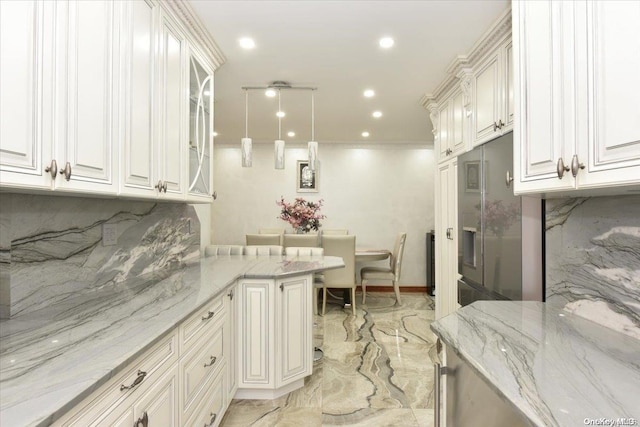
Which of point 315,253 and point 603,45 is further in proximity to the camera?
point 315,253

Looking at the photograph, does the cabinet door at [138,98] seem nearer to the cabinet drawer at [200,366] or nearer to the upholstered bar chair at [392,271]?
the cabinet drawer at [200,366]

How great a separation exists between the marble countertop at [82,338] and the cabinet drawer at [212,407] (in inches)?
20.1

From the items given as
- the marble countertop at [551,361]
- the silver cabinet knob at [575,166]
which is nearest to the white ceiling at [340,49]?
the silver cabinet knob at [575,166]

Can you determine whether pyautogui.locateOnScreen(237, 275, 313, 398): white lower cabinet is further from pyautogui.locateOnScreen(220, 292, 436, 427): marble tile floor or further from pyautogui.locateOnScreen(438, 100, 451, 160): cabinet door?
pyautogui.locateOnScreen(438, 100, 451, 160): cabinet door

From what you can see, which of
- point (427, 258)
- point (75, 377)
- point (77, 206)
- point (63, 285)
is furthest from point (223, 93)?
point (427, 258)

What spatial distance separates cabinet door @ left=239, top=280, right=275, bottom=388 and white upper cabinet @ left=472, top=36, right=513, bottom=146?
1887 millimetres

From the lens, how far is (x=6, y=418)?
2.16 ft

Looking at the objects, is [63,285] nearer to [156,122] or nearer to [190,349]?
[190,349]

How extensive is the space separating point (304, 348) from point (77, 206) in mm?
1669

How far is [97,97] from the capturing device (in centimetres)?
133

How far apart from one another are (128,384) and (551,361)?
3.95ft

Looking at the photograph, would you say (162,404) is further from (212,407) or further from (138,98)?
(138,98)

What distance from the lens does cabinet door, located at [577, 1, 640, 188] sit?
34.5 inches

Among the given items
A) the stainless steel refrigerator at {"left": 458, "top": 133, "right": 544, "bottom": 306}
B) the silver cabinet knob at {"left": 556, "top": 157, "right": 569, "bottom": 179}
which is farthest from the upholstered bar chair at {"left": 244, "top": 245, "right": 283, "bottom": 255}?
the silver cabinet knob at {"left": 556, "top": 157, "right": 569, "bottom": 179}
